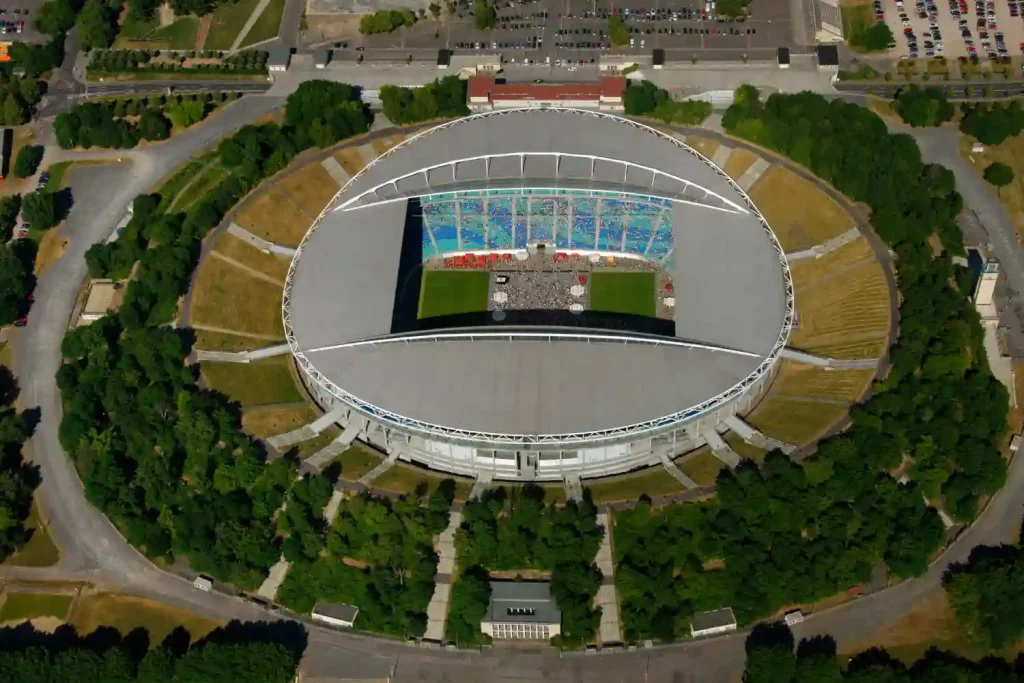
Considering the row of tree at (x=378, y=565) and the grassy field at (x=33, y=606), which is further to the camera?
the grassy field at (x=33, y=606)

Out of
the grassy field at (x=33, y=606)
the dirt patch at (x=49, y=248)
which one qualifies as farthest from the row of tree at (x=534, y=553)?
the dirt patch at (x=49, y=248)

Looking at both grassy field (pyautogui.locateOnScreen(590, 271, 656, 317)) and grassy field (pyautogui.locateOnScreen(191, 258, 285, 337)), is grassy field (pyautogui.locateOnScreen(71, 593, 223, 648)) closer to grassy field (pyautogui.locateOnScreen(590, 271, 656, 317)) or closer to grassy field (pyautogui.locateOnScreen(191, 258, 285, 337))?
grassy field (pyautogui.locateOnScreen(191, 258, 285, 337))

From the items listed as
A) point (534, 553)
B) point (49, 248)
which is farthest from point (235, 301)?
point (534, 553)

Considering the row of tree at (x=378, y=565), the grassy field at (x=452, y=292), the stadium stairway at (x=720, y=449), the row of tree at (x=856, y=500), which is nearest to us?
the row of tree at (x=856, y=500)

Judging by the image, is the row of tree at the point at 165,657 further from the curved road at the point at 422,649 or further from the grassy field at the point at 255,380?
the grassy field at the point at 255,380

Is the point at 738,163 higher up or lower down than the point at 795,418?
higher up

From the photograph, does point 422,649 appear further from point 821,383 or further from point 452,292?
point 821,383

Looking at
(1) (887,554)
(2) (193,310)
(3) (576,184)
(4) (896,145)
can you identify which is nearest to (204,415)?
(2) (193,310)
